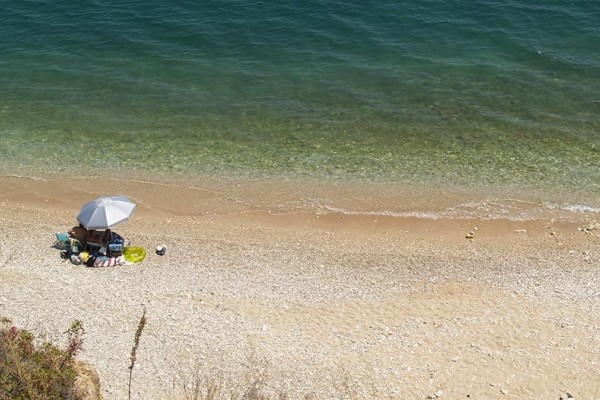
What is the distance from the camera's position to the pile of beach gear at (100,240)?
19.7m

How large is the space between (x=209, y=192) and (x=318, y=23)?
16.8 meters

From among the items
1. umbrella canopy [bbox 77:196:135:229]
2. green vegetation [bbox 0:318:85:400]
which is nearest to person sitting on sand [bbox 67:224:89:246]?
umbrella canopy [bbox 77:196:135:229]

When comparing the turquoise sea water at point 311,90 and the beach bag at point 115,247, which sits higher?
the turquoise sea water at point 311,90

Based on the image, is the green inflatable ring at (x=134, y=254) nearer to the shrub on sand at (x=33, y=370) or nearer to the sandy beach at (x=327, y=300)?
the sandy beach at (x=327, y=300)

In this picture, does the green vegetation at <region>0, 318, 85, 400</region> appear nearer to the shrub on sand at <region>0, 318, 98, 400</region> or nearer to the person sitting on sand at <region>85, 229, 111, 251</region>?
the shrub on sand at <region>0, 318, 98, 400</region>

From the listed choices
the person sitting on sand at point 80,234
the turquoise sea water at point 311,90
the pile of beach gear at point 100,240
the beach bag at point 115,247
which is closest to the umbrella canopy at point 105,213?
the pile of beach gear at point 100,240

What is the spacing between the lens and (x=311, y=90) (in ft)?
106

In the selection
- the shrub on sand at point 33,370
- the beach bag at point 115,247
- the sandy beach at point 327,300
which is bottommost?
the sandy beach at point 327,300

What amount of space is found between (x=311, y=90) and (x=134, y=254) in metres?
14.9

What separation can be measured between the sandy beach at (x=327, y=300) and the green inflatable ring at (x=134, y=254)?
20.1 inches

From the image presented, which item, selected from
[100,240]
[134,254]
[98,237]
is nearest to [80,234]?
[98,237]

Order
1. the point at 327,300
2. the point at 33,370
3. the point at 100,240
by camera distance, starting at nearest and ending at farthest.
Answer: the point at 33,370 → the point at 327,300 → the point at 100,240

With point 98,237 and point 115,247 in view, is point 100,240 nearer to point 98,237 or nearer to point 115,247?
point 98,237

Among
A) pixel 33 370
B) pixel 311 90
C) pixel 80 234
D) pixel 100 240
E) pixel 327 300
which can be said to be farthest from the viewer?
pixel 311 90
